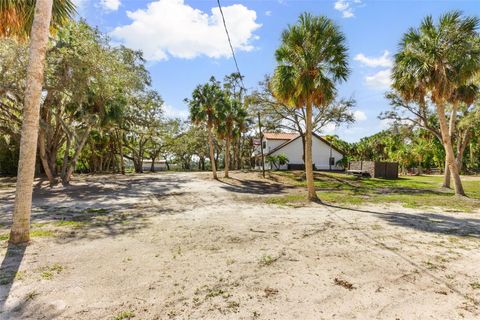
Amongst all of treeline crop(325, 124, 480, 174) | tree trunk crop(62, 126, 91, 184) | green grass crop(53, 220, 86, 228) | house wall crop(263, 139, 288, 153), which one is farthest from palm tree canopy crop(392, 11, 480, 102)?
house wall crop(263, 139, 288, 153)

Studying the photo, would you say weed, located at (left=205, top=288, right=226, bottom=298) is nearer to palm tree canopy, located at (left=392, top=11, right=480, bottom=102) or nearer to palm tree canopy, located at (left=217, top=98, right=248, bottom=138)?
palm tree canopy, located at (left=392, top=11, right=480, bottom=102)

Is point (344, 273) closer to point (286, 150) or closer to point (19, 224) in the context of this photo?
point (19, 224)

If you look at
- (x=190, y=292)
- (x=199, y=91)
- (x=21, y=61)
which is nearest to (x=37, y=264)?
(x=190, y=292)

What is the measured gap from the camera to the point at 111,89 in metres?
18.7

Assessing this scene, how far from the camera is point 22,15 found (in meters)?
8.11

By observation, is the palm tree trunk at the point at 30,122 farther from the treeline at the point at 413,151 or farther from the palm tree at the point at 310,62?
the treeline at the point at 413,151

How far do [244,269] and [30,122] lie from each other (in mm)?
5723

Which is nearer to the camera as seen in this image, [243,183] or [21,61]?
[21,61]

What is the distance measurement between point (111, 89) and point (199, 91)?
9.83 m

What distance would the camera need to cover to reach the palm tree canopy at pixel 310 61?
45.1 feet

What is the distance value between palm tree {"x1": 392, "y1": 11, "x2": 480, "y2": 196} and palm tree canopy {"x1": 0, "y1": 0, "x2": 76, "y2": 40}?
1598cm

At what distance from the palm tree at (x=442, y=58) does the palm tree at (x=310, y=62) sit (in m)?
4.71

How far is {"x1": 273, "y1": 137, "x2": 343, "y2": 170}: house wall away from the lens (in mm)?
42406

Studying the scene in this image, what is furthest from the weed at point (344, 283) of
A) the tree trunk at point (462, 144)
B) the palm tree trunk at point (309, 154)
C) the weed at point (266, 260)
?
the tree trunk at point (462, 144)
